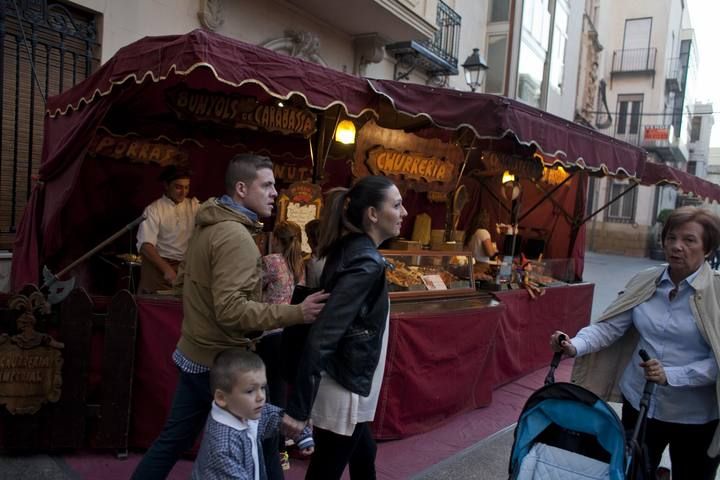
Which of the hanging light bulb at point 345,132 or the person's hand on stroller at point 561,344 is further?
the hanging light bulb at point 345,132

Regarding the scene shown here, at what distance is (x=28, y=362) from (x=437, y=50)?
10.9 m

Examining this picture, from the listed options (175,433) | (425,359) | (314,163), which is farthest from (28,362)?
(314,163)

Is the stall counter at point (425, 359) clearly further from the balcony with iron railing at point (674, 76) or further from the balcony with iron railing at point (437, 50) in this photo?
the balcony with iron railing at point (674, 76)

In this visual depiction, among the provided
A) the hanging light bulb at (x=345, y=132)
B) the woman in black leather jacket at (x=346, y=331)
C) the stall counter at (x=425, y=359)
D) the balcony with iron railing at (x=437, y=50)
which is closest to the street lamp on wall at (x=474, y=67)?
the balcony with iron railing at (x=437, y=50)

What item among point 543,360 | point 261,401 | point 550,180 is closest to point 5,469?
point 261,401

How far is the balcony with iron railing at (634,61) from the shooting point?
100ft

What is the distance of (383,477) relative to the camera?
3.68 meters

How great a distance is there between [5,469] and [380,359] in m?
2.65

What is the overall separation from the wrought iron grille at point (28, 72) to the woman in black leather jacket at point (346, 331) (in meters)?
4.70

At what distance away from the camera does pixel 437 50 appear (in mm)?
12102

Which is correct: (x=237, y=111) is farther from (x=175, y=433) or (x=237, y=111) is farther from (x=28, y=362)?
(x=175, y=433)

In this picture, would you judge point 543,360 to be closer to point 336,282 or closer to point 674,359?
point 674,359

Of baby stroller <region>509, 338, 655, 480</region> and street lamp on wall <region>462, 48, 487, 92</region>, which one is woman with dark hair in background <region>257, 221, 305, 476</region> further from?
street lamp on wall <region>462, 48, 487, 92</region>

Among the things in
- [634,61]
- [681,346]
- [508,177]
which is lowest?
[681,346]
